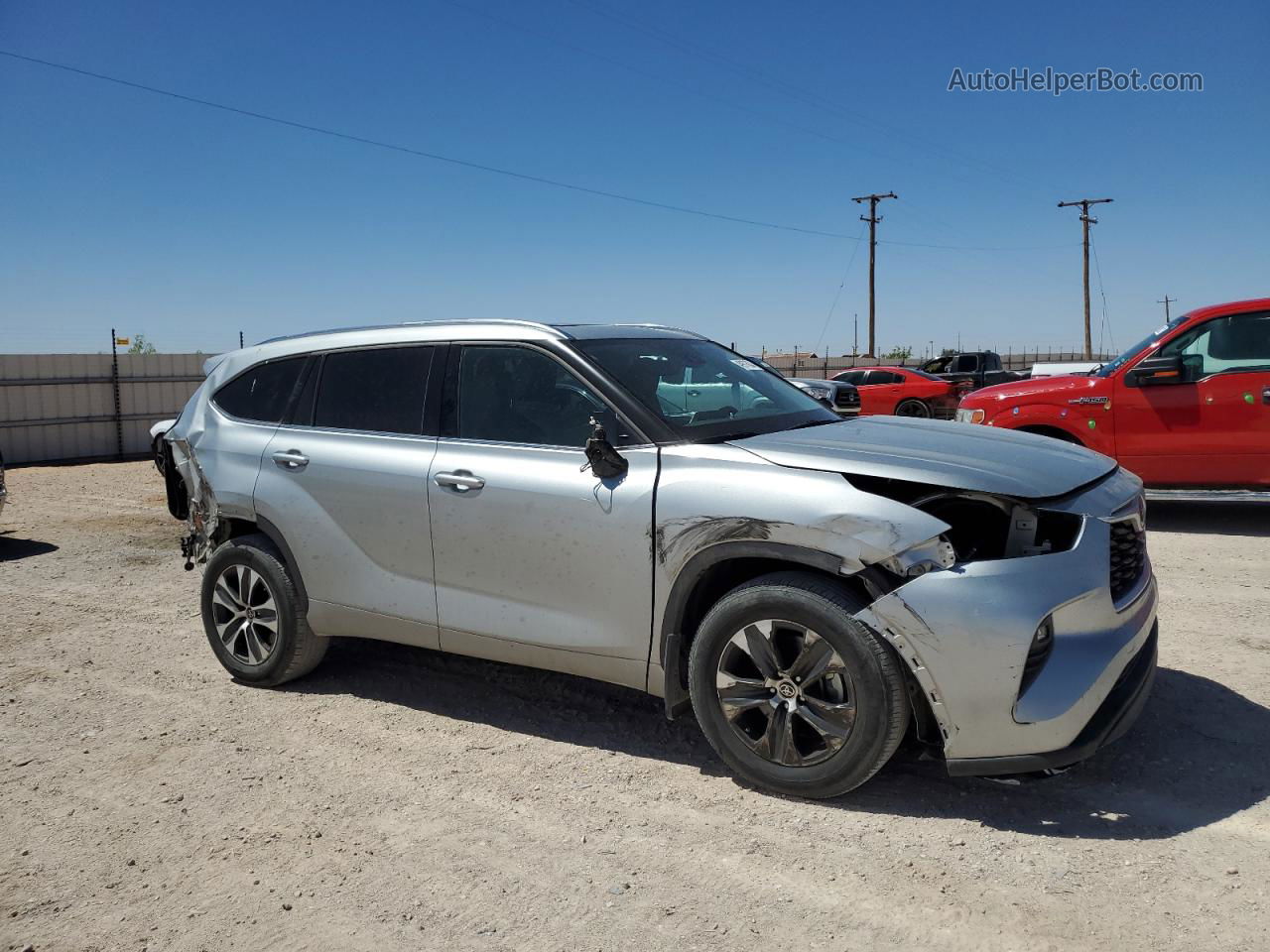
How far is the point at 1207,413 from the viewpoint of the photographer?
8.50 metres

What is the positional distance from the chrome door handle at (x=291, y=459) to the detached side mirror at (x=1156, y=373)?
716 cm

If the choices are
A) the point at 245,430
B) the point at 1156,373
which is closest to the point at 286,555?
the point at 245,430

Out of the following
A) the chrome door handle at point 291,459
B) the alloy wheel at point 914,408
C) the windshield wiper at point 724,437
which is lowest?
the chrome door handle at point 291,459

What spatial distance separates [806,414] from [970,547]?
3.53ft

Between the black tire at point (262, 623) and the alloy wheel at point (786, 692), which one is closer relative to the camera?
the alloy wheel at point (786, 692)

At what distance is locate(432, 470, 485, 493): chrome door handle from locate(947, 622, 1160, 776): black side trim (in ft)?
6.96

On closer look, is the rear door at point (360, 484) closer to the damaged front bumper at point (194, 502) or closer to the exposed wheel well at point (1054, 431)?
the damaged front bumper at point (194, 502)

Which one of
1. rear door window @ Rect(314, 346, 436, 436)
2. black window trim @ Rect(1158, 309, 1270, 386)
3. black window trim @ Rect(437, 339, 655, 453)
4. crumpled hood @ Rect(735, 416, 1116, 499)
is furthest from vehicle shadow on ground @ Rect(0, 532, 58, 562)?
black window trim @ Rect(1158, 309, 1270, 386)

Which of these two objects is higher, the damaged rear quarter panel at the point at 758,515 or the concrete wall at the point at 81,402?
the concrete wall at the point at 81,402

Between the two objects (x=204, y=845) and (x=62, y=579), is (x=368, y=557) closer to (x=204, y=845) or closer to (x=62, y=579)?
(x=204, y=845)

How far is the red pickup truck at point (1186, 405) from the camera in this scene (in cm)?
837

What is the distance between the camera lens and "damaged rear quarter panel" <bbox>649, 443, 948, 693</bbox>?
330cm

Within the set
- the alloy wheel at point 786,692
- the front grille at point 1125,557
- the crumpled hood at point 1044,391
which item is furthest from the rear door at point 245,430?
the crumpled hood at point 1044,391

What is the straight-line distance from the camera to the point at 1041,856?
3.12 meters
